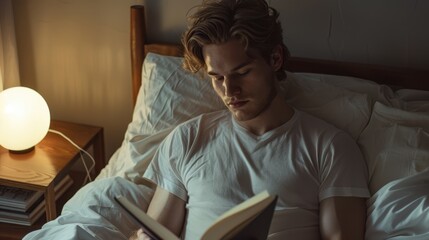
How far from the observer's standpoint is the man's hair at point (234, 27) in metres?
1.33

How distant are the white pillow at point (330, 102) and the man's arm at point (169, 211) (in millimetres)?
440

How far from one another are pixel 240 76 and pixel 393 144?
44cm

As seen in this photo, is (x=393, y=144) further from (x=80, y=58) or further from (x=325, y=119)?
(x=80, y=58)

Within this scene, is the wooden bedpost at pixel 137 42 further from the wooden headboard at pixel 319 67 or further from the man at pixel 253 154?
the man at pixel 253 154

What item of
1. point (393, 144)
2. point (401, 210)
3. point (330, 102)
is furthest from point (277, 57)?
point (401, 210)

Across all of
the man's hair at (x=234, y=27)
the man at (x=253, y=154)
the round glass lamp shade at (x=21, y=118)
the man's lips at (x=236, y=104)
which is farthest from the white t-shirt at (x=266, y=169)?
the round glass lamp shade at (x=21, y=118)

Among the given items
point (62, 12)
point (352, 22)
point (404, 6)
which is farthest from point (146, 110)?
point (404, 6)

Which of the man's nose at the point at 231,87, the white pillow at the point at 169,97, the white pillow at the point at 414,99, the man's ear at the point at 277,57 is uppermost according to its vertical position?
the man's ear at the point at 277,57

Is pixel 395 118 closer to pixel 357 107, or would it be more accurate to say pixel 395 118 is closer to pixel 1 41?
pixel 357 107

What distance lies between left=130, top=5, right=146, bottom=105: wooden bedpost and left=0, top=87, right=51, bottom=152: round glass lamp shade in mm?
319

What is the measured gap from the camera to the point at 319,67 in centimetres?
171

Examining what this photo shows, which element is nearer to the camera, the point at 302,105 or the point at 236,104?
the point at 236,104

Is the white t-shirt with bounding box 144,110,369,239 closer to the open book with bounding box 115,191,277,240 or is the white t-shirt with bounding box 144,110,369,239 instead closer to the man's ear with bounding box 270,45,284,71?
the man's ear with bounding box 270,45,284,71

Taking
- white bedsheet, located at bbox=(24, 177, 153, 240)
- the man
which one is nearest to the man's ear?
the man
